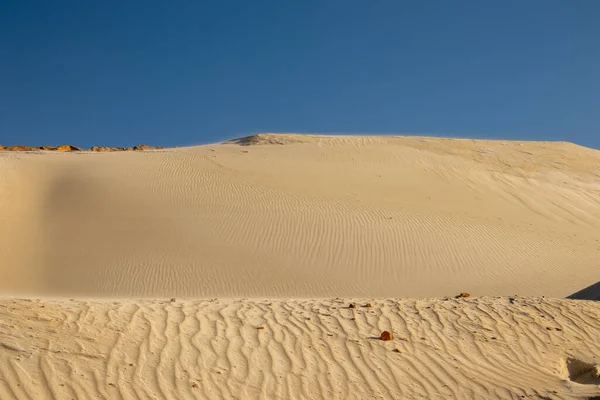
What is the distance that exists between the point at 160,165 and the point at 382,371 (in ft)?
50.3

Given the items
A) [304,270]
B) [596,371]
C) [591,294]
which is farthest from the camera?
[304,270]

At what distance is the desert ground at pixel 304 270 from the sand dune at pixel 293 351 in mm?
22

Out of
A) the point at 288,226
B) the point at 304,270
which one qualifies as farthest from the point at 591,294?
the point at 288,226

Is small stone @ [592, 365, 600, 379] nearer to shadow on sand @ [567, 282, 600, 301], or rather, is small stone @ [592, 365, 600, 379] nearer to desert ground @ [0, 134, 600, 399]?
desert ground @ [0, 134, 600, 399]

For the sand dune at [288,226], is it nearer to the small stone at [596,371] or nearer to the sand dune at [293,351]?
the sand dune at [293,351]

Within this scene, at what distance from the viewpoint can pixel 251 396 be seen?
224 inches

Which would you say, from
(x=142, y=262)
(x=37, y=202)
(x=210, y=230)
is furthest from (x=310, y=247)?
(x=37, y=202)

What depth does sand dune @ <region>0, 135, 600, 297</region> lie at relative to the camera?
13438mm

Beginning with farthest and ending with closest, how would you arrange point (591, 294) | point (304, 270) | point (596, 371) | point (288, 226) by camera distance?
point (288, 226), point (304, 270), point (591, 294), point (596, 371)

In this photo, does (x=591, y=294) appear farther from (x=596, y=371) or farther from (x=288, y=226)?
(x=288, y=226)

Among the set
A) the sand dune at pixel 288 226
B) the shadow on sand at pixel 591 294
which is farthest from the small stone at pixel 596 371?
the sand dune at pixel 288 226

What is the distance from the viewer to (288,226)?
52.9 feet

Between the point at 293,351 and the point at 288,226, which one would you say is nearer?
the point at 293,351

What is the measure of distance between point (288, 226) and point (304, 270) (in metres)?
2.35
